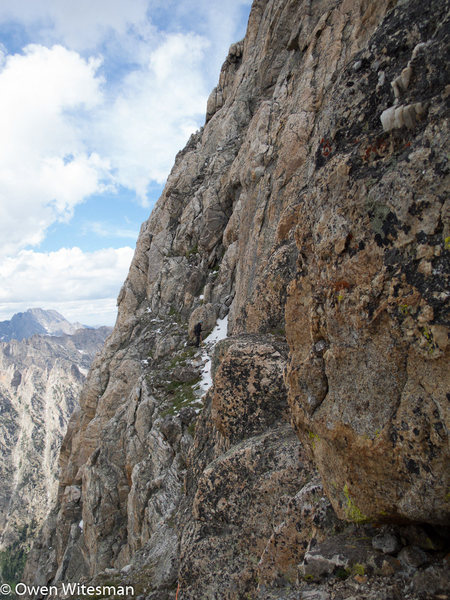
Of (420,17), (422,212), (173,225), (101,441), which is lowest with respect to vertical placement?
(101,441)

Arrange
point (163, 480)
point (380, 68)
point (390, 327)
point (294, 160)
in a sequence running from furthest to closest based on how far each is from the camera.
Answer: point (163, 480) → point (294, 160) → point (380, 68) → point (390, 327)

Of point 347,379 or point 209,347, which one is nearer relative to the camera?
point 347,379

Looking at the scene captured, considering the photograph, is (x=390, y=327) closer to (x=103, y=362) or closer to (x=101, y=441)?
(x=101, y=441)

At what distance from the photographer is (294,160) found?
20.2 m

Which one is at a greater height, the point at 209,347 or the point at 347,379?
the point at 347,379

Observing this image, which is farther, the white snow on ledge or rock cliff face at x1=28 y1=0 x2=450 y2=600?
the white snow on ledge

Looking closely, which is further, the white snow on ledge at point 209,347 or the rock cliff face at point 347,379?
the white snow on ledge at point 209,347

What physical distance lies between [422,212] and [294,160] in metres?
16.9

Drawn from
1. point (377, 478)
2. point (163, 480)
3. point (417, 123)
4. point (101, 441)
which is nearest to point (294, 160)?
point (417, 123)

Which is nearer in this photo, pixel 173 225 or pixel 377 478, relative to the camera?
pixel 377 478

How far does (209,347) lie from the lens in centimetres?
3133

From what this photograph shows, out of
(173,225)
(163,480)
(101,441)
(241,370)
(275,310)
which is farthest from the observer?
(173,225)

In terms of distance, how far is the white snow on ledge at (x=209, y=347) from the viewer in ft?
93.8

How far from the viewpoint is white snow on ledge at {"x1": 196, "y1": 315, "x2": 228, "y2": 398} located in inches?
1126
